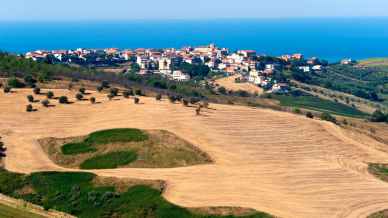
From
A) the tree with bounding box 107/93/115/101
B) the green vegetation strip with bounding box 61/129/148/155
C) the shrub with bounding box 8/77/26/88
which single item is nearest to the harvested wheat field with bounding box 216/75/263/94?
the tree with bounding box 107/93/115/101

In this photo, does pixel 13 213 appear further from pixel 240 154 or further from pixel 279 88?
pixel 279 88

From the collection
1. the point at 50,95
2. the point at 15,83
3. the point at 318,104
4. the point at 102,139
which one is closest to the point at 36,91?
the point at 50,95

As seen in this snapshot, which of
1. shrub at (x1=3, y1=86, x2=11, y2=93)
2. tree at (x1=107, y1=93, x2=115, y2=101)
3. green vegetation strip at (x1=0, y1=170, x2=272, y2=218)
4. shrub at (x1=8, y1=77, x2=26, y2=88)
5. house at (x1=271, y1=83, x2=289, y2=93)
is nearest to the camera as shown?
green vegetation strip at (x1=0, y1=170, x2=272, y2=218)

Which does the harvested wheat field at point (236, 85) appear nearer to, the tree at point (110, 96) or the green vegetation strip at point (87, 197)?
the tree at point (110, 96)

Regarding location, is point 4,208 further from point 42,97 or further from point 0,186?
point 42,97

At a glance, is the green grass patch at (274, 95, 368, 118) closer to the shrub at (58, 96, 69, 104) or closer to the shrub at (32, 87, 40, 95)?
the shrub at (58, 96, 69, 104)

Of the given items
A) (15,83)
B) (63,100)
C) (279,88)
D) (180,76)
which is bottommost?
(279,88)

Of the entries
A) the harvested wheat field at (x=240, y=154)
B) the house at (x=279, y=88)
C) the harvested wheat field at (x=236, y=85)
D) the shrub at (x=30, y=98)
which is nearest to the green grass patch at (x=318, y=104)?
the house at (x=279, y=88)
